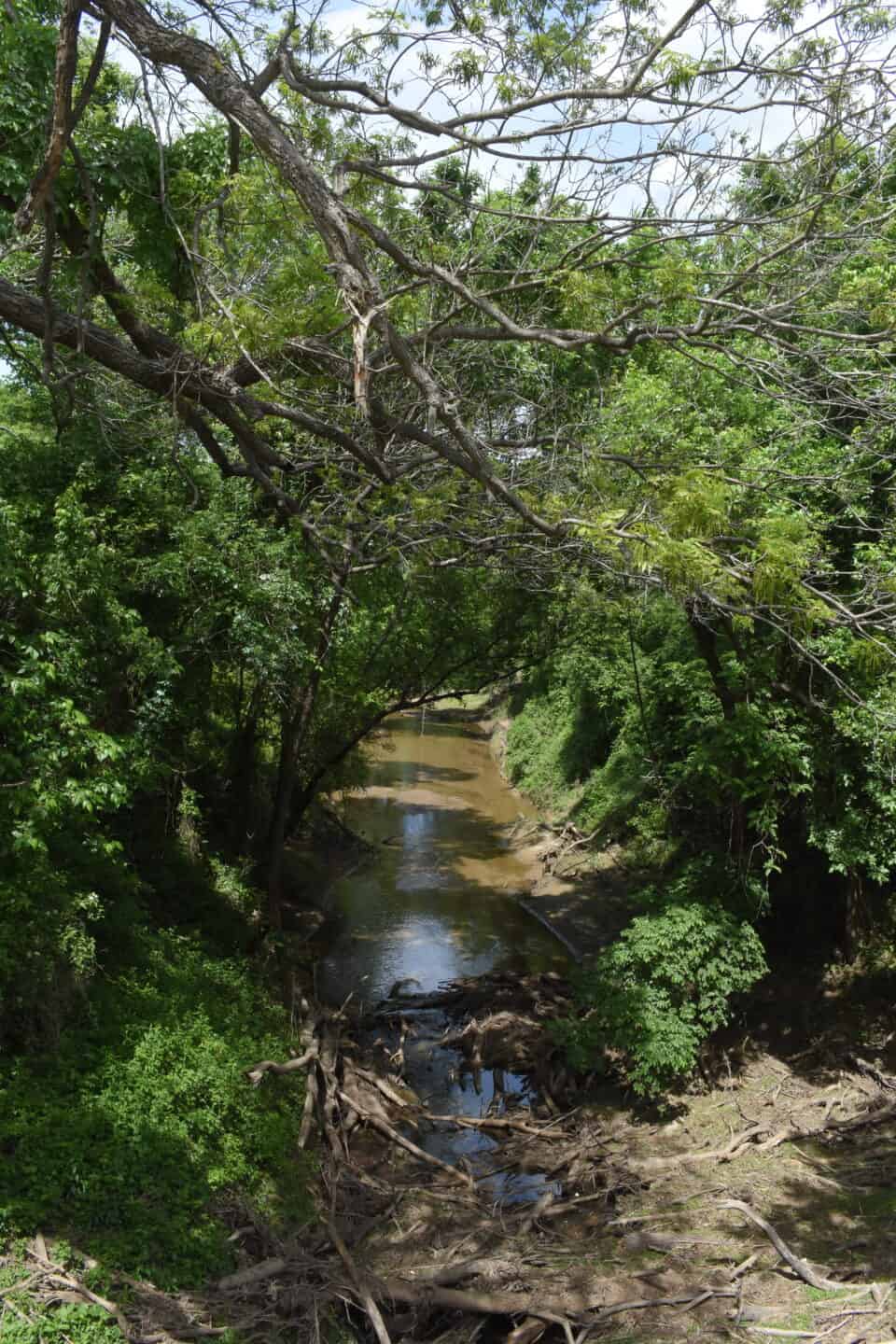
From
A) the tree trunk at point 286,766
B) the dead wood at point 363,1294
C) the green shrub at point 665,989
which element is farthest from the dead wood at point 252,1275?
the tree trunk at point 286,766

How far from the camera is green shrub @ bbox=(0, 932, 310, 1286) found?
6.67 meters

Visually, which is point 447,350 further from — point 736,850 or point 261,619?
point 736,850

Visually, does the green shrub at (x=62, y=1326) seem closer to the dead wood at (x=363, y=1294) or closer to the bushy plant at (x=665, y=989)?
the dead wood at (x=363, y=1294)

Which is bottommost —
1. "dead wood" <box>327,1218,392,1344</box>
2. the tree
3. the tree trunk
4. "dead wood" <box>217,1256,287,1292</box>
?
"dead wood" <box>327,1218,392,1344</box>

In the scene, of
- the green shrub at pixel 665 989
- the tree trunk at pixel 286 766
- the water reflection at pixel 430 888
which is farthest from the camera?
the water reflection at pixel 430 888

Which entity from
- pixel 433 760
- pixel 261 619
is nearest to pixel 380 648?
pixel 261 619

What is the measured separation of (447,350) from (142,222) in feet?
10.4

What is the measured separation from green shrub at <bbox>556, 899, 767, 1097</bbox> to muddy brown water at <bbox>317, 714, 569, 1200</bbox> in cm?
151

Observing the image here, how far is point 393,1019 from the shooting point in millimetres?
12844

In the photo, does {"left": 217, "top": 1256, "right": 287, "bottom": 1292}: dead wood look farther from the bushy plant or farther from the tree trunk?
the tree trunk

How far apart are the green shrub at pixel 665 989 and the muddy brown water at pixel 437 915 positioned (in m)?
1.51

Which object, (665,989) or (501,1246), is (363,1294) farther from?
(665,989)

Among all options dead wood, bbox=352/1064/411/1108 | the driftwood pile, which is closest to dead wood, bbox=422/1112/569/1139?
the driftwood pile

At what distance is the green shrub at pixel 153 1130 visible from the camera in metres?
6.67
